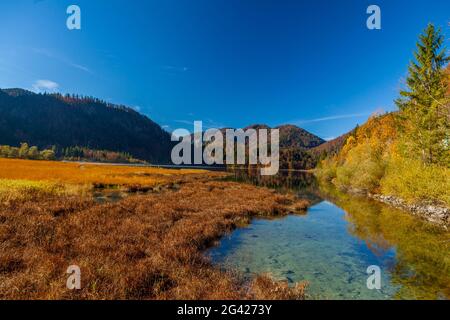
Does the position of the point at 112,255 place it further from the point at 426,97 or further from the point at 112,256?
the point at 426,97

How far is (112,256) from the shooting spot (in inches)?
362

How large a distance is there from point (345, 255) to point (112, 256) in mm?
11509

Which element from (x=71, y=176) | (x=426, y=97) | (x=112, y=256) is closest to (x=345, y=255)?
(x=112, y=256)

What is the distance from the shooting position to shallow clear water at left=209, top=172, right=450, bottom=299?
911 cm

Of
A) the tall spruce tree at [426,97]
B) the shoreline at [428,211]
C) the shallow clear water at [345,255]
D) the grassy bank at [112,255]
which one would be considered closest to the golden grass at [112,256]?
the grassy bank at [112,255]

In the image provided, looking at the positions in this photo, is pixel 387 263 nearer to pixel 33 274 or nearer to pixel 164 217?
pixel 164 217

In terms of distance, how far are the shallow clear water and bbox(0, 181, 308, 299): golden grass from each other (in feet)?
4.78

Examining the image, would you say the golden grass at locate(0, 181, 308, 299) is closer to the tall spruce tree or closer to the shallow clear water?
the shallow clear water

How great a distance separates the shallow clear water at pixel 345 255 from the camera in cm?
911

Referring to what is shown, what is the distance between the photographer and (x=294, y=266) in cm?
1086

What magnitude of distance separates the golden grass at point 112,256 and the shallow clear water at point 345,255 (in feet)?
4.78

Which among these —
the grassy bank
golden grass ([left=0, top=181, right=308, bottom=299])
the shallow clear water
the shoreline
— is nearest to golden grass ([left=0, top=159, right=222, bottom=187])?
the grassy bank

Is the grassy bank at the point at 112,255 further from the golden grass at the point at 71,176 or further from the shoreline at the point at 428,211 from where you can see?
the shoreline at the point at 428,211
